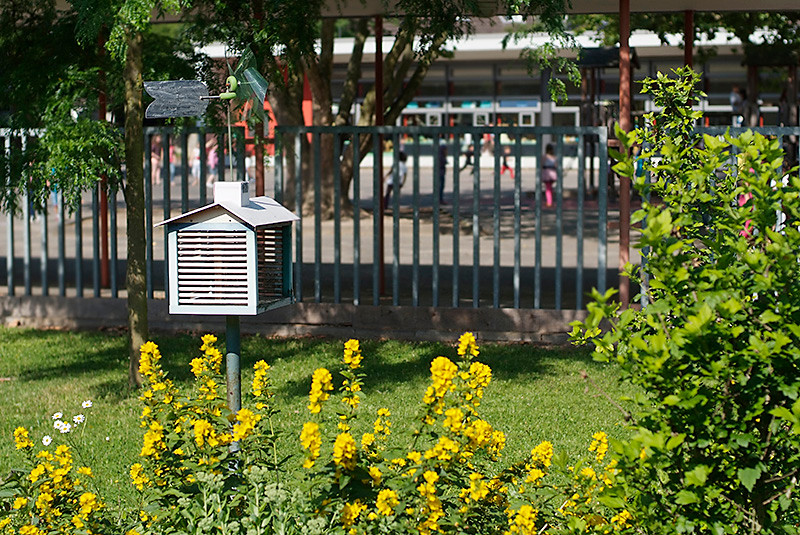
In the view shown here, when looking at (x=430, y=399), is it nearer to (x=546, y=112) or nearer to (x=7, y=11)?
(x=7, y=11)

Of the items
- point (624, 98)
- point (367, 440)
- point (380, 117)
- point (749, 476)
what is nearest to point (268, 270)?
point (367, 440)

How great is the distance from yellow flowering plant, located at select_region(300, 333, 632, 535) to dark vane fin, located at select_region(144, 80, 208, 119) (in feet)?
6.17

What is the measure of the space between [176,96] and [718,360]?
10.3 ft

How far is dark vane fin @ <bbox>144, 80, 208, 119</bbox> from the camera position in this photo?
5.67 metres

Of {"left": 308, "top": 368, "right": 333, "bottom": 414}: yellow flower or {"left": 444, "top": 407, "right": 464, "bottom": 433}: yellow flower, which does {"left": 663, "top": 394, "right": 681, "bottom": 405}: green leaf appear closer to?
{"left": 444, "top": 407, "right": 464, "bottom": 433}: yellow flower

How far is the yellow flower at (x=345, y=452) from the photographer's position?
4.07 metres

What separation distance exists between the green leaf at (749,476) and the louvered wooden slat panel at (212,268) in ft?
8.02

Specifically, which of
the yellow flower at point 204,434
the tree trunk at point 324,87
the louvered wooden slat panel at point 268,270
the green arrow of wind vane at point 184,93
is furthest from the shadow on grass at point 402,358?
the tree trunk at point 324,87

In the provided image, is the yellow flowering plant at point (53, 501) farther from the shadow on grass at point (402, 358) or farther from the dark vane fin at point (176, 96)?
the shadow on grass at point (402, 358)

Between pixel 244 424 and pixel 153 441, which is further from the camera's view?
pixel 153 441

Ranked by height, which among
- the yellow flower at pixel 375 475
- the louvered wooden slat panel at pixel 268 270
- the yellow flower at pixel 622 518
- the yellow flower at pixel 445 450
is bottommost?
the yellow flower at pixel 622 518

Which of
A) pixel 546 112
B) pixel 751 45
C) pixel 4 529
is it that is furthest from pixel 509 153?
pixel 4 529

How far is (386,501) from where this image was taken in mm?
4035

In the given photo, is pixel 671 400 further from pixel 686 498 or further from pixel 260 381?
pixel 260 381
